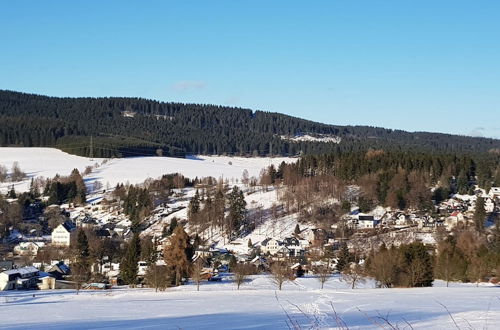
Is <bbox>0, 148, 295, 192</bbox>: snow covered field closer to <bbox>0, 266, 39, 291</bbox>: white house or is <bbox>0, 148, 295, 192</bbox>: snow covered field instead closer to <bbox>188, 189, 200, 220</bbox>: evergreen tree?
<bbox>188, 189, 200, 220</bbox>: evergreen tree

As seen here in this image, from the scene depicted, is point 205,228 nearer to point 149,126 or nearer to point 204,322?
point 204,322

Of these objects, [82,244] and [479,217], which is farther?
[479,217]

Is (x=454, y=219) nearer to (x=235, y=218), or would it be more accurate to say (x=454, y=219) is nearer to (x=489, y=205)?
(x=489, y=205)

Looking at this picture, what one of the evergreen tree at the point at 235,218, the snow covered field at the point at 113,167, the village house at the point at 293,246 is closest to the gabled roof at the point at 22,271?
the village house at the point at 293,246

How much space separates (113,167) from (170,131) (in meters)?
52.2

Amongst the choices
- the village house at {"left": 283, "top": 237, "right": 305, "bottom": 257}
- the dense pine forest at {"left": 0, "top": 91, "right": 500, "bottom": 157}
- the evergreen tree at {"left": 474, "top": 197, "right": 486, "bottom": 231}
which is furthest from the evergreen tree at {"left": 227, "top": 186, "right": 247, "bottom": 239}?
the dense pine forest at {"left": 0, "top": 91, "right": 500, "bottom": 157}

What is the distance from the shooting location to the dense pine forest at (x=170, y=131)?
4877 inches

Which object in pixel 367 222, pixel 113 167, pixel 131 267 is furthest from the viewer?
pixel 113 167

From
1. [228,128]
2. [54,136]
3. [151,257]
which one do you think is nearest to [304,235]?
[151,257]

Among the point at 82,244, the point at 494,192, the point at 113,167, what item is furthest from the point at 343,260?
the point at 113,167

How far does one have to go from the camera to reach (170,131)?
15288 centimetres

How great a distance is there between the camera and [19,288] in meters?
35.1

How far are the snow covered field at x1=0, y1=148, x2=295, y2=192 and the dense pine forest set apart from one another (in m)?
5.32

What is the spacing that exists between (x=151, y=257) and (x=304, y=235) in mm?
20575
